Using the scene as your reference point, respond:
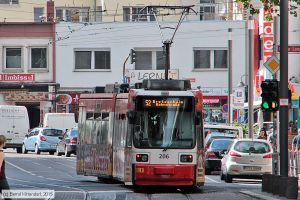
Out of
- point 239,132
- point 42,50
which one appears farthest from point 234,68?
point 239,132

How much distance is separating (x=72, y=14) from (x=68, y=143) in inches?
958

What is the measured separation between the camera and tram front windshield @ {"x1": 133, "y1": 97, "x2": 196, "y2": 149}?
29.7 meters

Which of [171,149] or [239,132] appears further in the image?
[239,132]

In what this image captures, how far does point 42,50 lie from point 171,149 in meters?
46.1

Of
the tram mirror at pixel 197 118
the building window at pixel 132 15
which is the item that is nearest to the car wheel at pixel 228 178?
the tram mirror at pixel 197 118

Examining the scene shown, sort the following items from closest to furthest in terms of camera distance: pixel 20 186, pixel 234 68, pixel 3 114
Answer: pixel 20 186 → pixel 3 114 → pixel 234 68

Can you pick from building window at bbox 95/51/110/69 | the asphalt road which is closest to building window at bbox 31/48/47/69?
building window at bbox 95/51/110/69

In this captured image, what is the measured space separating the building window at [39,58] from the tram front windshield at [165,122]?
148 ft

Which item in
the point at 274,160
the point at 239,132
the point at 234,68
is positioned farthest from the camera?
the point at 234,68

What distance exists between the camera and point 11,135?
63594 mm

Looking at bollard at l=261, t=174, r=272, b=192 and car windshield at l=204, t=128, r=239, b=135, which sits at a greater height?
car windshield at l=204, t=128, r=239, b=135

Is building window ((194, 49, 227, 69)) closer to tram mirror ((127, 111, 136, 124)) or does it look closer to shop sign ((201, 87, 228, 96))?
shop sign ((201, 87, 228, 96))

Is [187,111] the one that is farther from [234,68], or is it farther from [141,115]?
[234,68]

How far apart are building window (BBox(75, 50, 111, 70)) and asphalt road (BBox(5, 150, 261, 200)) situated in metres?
27.7
